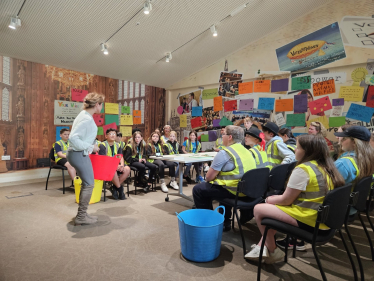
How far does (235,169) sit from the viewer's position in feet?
8.32

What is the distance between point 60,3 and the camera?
12.5 ft

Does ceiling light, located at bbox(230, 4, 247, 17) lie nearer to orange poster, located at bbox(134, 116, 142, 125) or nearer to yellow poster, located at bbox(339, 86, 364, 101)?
yellow poster, located at bbox(339, 86, 364, 101)

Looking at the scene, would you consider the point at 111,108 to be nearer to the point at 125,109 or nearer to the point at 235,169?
the point at 125,109

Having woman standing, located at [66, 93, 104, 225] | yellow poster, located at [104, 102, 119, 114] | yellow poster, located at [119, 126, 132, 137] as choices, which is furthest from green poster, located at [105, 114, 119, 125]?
woman standing, located at [66, 93, 104, 225]

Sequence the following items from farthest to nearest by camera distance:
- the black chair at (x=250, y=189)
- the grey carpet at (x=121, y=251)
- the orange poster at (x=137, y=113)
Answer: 1. the orange poster at (x=137, y=113)
2. the black chair at (x=250, y=189)
3. the grey carpet at (x=121, y=251)

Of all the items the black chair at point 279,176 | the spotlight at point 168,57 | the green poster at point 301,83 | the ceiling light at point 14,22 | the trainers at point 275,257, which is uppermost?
the spotlight at point 168,57

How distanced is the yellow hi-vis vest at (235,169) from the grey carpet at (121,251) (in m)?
0.64

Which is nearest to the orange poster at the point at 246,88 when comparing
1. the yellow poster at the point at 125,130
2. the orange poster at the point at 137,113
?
the orange poster at the point at 137,113

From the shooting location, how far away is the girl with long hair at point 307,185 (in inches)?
68.0

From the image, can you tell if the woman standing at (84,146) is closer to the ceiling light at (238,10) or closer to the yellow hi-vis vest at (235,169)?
the yellow hi-vis vest at (235,169)

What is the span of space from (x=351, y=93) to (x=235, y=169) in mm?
3691

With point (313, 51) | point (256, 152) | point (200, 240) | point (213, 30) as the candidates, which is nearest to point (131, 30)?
point (213, 30)

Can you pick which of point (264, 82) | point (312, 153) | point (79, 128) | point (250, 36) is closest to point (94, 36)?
point (79, 128)

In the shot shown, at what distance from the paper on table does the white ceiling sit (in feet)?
5.71
